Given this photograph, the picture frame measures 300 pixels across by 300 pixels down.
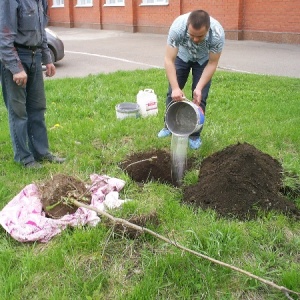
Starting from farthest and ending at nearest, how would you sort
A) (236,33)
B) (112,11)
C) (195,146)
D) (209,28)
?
(112,11) → (236,33) → (195,146) → (209,28)

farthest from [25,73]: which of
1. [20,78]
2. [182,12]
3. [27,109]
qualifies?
[182,12]

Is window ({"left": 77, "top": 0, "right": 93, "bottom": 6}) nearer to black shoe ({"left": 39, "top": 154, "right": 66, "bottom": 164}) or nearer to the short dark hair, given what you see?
black shoe ({"left": 39, "top": 154, "right": 66, "bottom": 164})

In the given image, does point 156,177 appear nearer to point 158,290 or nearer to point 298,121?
point 158,290

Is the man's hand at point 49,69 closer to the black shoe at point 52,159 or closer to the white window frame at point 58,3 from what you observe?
the black shoe at point 52,159

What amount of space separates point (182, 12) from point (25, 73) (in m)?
15.3

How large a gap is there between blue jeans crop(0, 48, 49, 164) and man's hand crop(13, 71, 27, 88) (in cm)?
12

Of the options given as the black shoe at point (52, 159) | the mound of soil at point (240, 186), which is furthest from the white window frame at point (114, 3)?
the mound of soil at point (240, 186)

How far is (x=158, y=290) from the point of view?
277 cm

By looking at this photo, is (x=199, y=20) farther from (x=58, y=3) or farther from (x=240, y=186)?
(x=58, y=3)


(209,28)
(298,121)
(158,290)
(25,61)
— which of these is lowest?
(158,290)

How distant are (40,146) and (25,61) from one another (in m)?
1.00

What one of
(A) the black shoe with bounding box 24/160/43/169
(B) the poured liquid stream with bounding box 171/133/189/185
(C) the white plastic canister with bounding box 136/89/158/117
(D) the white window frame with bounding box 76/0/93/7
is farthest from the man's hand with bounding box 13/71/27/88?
(D) the white window frame with bounding box 76/0/93/7

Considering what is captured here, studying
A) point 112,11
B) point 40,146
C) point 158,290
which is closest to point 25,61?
point 40,146

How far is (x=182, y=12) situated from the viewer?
18.3 m
